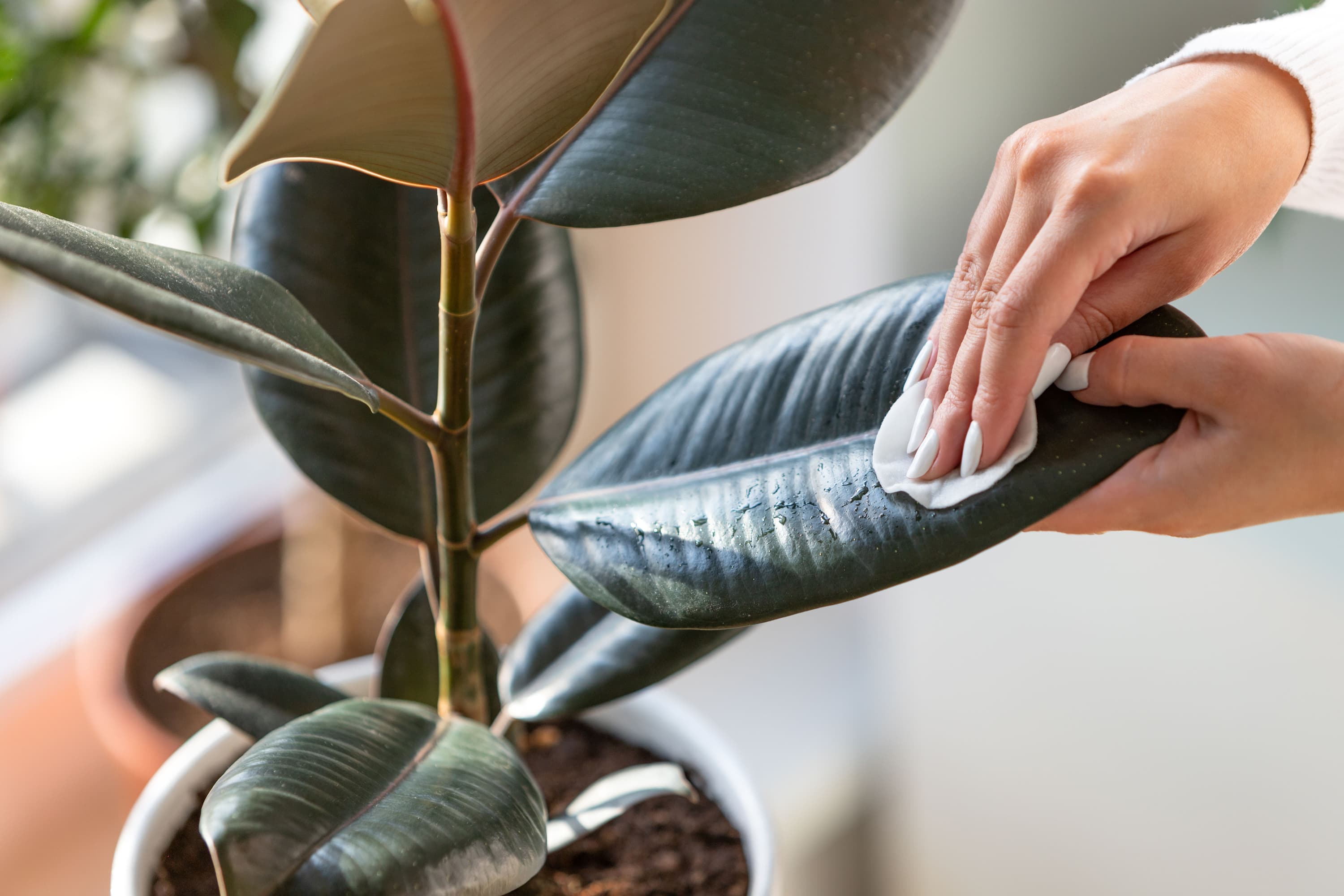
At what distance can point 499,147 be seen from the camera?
0.41 metres

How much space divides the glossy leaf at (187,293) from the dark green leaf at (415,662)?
1.07 feet

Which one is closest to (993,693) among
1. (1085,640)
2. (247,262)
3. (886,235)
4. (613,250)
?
(1085,640)

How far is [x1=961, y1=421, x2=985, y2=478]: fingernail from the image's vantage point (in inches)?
16.7

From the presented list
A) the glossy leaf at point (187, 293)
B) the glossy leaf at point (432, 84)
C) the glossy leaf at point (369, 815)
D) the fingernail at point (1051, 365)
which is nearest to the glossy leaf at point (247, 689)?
the glossy leaf at point (369, 815)

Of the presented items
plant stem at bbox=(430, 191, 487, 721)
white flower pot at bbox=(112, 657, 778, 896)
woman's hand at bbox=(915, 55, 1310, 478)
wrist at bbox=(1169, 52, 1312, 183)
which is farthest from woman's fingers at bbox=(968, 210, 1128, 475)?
white flower pot at bbox=(112, 657, 778, 896)

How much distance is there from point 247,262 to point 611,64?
1.04ft

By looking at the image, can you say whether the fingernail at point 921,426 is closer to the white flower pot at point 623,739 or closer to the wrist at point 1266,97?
the wrist at point 1266,97

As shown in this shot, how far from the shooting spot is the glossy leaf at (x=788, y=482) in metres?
0.42

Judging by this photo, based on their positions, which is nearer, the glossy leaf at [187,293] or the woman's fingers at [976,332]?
the glossy leaf at [187,293]

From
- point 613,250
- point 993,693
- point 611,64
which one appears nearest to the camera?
point 611,64

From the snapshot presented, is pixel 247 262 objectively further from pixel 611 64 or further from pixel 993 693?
pixel 993 693

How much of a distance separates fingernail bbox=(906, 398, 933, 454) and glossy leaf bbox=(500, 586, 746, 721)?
17cm

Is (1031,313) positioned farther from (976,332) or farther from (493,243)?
(493,243)

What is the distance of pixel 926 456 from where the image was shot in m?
0.42
